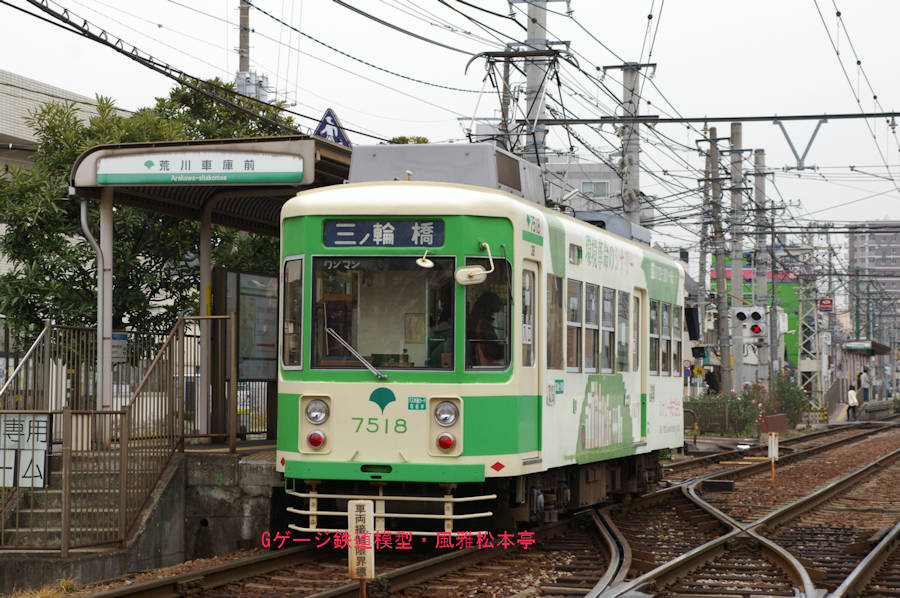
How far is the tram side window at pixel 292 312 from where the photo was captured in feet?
34.8

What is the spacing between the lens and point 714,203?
32438 millimetres

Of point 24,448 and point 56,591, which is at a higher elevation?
point 24,448

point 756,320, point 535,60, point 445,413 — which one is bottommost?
point 445,413

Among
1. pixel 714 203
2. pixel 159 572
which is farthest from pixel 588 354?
pixel 714 203

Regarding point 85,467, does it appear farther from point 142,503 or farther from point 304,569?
point 304,569

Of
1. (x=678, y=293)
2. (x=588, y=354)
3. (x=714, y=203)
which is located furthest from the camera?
(x=714, y=203)

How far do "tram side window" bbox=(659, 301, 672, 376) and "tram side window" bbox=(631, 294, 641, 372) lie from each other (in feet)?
3.96

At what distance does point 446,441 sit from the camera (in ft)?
33.4

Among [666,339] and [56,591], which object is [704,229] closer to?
[666,339]

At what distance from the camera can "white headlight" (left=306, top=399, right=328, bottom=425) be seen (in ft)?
34.2

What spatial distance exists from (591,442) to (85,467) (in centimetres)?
493

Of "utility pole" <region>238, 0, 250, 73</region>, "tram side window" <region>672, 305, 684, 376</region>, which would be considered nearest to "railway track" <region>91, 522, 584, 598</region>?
"tram side window" <region>672, 305, 684, 376</region>

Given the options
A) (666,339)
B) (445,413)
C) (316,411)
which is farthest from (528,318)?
(666,339)

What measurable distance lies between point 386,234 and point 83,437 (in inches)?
135
